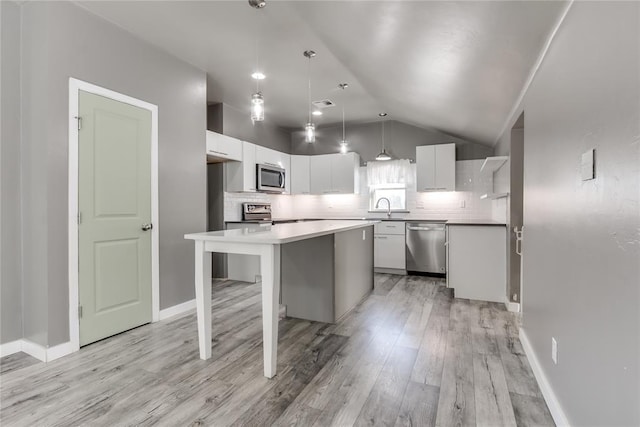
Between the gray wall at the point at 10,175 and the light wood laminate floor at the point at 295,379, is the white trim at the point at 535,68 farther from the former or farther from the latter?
the gray wall at the point at 10,175

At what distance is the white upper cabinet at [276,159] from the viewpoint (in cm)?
521

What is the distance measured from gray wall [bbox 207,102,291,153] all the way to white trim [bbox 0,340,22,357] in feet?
10.7

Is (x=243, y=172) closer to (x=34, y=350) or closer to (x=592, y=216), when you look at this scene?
(x=34, y=350)

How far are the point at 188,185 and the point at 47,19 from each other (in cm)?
167

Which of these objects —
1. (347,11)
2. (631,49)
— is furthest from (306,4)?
(631,49)

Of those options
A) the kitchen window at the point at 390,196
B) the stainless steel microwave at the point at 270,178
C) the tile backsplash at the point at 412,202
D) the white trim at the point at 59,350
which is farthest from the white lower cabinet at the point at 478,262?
the white trim at the point at 59,350

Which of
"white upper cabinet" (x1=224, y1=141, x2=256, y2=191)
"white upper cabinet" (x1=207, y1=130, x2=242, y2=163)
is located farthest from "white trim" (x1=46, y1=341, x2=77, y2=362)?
"white upper cabinet" (x1=224, y1=141, x2=256, y2=191)

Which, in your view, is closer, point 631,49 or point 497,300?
point 631,49

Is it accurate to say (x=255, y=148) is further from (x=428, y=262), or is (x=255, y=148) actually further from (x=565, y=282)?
(x=565, y=282)

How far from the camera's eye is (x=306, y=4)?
94.0 inches

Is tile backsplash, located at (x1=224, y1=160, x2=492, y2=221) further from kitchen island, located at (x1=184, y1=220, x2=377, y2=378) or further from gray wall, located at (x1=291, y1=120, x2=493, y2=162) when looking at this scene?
kitchen island, located at (x1=184, y1=220, x2=377, y2=378)

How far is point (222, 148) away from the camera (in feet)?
14.4

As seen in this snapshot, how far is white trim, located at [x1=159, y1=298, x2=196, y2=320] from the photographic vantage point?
10.5 ft

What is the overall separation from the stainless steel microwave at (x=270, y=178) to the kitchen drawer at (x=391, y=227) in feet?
6.05
